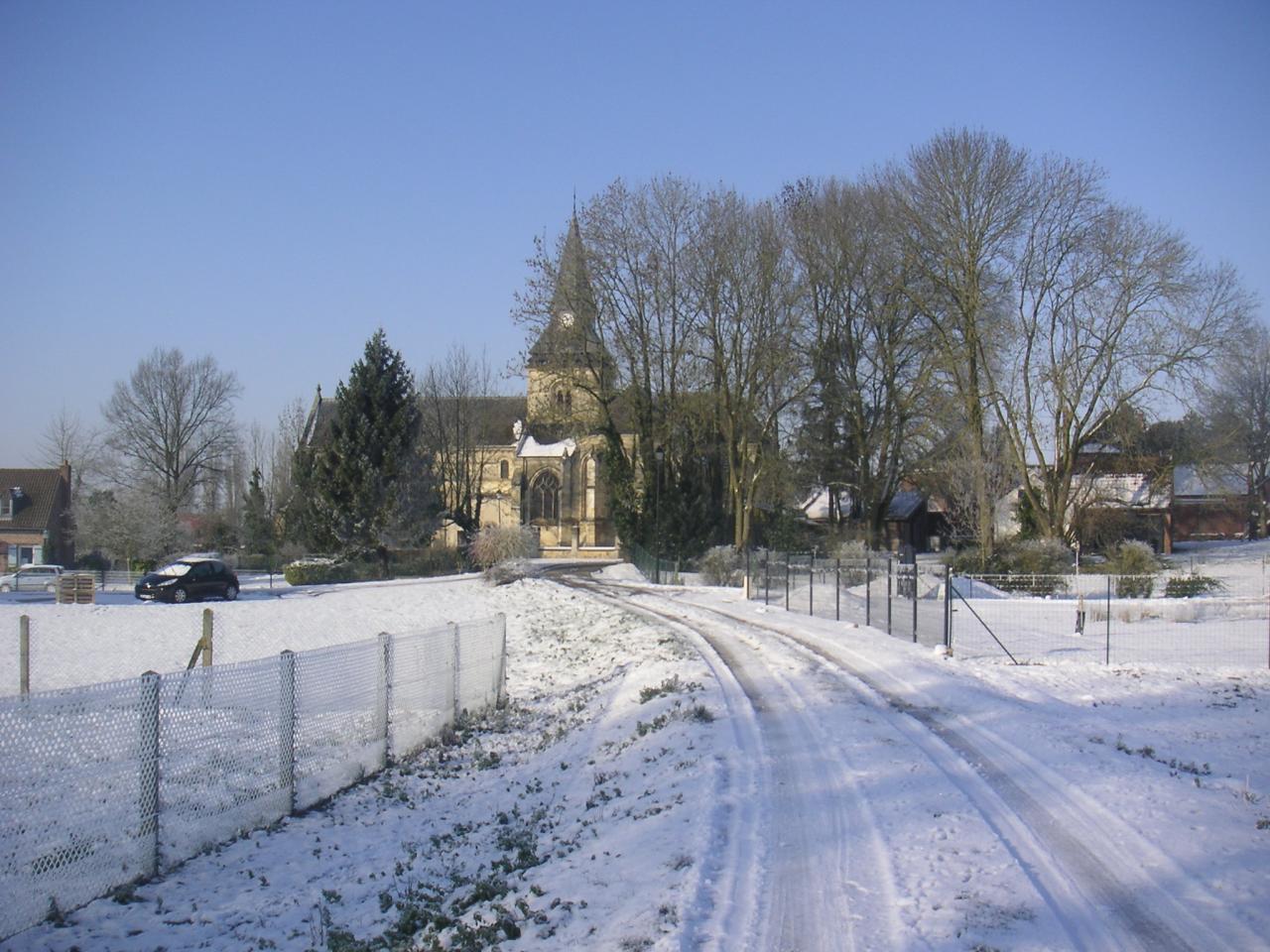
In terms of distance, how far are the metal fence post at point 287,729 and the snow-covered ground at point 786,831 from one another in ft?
1.13

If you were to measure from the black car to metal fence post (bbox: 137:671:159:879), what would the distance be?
98.8 ft

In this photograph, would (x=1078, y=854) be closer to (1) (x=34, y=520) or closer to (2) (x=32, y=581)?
(2) (x=32, y=581)

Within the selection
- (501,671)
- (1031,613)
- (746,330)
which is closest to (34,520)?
(746,330)

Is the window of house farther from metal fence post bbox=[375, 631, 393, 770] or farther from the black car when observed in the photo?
metal fence post bbox=[375, 631, 393, 770]

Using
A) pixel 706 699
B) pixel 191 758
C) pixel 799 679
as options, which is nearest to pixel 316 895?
pixel 191 758

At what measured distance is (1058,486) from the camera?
4112cm

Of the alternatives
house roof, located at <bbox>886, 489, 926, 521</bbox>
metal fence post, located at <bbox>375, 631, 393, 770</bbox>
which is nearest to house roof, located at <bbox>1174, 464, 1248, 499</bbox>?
house roof, located at <bbox>886, 489, 926, 521</bbox>

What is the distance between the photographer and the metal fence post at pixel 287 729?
9.50 m

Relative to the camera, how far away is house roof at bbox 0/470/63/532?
6122 centimetres

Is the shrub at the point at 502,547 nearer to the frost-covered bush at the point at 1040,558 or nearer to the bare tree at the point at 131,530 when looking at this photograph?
the bare tree at the point at 131,530

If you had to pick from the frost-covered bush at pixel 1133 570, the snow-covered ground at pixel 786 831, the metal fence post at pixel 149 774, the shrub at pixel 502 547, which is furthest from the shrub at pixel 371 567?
the metal fence post at pixel 149 774

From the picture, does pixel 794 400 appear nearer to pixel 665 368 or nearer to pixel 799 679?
pixel 665 368

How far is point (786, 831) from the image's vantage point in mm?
7418

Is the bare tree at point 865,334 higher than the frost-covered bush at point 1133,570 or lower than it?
higher
